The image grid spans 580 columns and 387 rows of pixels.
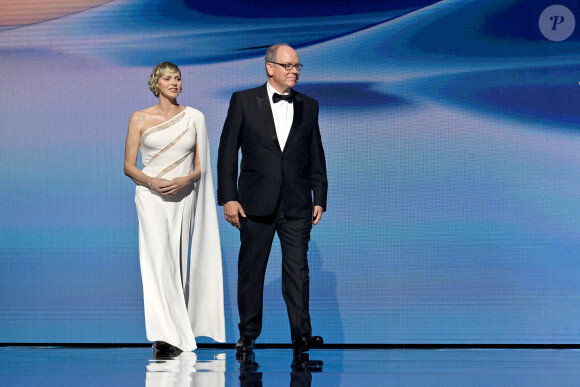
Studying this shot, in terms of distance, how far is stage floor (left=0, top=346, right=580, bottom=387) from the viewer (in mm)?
3055

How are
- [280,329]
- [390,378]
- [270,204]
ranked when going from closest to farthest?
1. [390,378]
2. [270,204]
3. [280,329]

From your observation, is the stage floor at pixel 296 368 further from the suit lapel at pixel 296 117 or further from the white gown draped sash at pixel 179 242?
the suit lapel at pixel 296 117

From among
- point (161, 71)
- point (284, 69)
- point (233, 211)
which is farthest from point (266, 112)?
point (161, 71)

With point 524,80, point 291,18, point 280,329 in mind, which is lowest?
point 280,329

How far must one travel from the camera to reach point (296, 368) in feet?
11.3

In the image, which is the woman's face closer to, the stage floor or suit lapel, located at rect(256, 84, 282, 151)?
suit lapel, located at rect(256, 84, 282, 151)

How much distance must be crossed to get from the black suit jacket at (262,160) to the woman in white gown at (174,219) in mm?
325

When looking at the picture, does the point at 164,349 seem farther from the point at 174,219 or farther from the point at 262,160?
the point at 262,160

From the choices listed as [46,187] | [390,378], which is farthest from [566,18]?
[46,187]

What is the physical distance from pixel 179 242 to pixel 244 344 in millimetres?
632

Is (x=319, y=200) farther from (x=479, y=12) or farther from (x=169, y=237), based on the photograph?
(x=479, y=12)

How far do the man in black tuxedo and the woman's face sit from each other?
1.20 feet

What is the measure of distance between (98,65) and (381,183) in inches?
67.1

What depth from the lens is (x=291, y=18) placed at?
16.6ft
